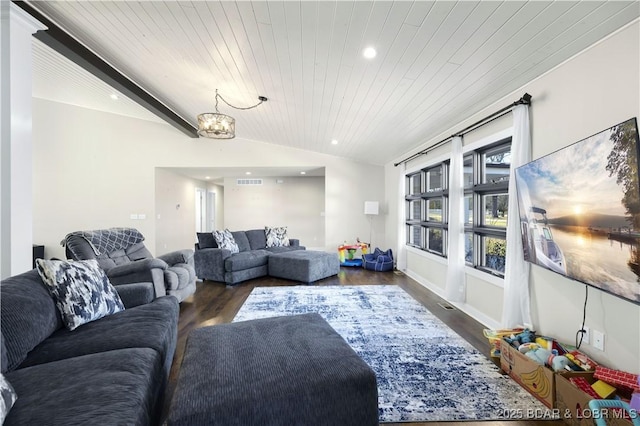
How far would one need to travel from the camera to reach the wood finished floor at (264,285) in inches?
97.8

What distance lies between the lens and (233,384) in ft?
3.96

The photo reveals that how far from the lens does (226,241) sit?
511cm

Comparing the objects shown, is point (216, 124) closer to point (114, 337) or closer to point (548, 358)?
point (114, 337)

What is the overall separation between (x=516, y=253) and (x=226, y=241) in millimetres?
4396

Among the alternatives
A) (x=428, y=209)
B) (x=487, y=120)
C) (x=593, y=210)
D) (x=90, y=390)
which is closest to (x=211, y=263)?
(x=90, y=390)

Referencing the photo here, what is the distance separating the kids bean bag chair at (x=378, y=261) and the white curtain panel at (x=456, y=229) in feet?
7.16

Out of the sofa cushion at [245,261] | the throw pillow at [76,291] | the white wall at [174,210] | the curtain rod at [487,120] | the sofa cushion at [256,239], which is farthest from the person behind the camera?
the white wall at [174,210]

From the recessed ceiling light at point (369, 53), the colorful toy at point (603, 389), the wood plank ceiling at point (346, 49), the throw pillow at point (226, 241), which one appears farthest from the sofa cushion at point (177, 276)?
the colorful toy at point (603, 389)

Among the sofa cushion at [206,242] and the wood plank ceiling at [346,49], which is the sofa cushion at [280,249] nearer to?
the sofa cushion at [206,242]

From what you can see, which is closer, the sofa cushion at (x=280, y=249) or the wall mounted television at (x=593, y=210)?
the wall mounted television at (x=593, y=210)

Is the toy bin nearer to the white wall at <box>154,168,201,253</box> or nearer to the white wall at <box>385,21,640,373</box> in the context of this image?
the white wall at <box>385,21,640,373</box>

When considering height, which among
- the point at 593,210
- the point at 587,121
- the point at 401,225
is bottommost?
the point at 401,225

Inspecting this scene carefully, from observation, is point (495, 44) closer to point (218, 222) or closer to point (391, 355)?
point (391, 355)

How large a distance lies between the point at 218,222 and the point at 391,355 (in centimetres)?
989
